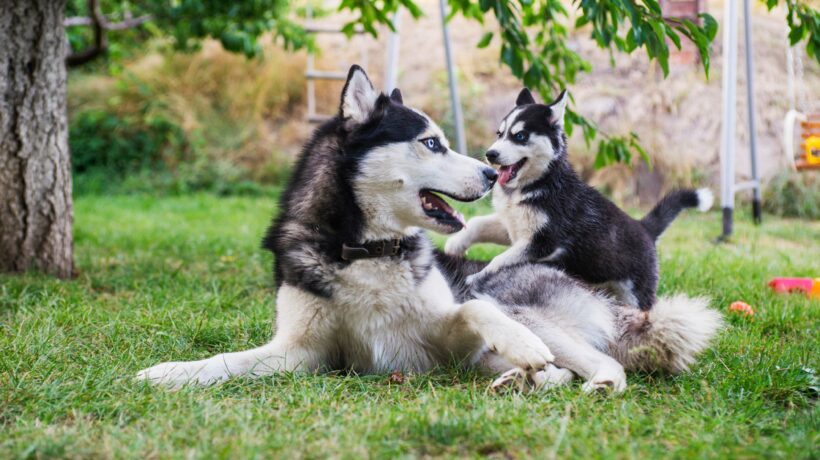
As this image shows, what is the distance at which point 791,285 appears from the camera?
14.7 ft

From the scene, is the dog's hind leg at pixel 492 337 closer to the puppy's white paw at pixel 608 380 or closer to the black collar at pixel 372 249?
the puppy's white paw at pixel 608 380

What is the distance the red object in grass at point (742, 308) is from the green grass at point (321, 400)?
64mm

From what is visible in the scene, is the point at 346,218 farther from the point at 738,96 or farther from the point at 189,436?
the point at 738,96

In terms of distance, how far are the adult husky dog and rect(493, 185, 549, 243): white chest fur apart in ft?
2.74

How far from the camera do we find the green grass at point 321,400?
206 cm

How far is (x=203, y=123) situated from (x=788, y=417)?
34.1ft

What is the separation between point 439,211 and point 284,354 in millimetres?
777

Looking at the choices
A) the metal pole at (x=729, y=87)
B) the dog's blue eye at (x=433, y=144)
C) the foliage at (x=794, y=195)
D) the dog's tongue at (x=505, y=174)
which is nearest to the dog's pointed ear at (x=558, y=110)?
the dog's tongue at (x=505, y=174)

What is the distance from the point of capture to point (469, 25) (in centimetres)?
1361

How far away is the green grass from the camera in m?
2.06

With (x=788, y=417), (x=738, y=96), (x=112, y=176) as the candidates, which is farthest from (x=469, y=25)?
(x=788, y=417)

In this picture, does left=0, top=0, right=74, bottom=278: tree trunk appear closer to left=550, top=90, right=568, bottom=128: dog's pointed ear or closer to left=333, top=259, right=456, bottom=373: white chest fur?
left=333, top=259, right=456, bottom=373: white chest fur

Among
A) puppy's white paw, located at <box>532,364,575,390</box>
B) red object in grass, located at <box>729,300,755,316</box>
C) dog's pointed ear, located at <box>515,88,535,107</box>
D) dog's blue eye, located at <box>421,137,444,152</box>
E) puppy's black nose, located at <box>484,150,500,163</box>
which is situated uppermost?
dog's pointed ear, located at <box>515,88,535,107</box>

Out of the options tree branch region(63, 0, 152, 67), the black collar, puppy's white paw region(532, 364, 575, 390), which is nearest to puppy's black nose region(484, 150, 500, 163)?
the black collar
